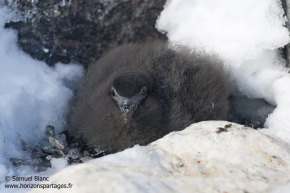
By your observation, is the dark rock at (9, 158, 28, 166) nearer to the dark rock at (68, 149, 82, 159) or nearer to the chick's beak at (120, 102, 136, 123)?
the dark rock at (68, 149, 82, 159)

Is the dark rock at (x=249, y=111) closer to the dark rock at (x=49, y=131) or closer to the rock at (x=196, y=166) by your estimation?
the rock at (x=196, y=166)

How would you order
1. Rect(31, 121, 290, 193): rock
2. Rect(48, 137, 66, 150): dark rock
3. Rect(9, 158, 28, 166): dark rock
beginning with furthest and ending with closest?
Rect(48, 137, 66, 150): dark rock < Rect(9, 158, 28, 166): dark rock < Rect(31, 121, 290, 193): rock

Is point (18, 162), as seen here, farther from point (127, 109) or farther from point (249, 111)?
point (249, 111)

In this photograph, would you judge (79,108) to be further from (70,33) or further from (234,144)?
(234,144)

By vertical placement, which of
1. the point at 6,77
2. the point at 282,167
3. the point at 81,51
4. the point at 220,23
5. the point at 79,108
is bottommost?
the point at 282,167

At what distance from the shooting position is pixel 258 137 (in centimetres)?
281

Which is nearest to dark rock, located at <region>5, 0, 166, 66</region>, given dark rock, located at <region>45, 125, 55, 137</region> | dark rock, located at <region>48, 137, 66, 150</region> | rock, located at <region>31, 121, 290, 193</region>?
dark rock, located at <region>45, 125, 55, 137</region>

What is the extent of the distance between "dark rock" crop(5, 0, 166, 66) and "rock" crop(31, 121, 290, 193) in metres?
1.78

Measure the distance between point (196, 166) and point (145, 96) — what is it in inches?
37.8

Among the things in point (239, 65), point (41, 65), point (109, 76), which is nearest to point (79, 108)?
point (109, 76)

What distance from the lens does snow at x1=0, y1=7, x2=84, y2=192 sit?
3.27m

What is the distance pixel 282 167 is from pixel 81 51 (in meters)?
2.47

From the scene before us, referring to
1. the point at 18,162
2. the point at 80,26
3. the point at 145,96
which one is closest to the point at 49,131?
the point at 18,162

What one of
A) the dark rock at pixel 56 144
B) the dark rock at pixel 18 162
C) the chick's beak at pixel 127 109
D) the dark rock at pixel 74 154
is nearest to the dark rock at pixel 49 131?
the dark rock at pixel 56 144
